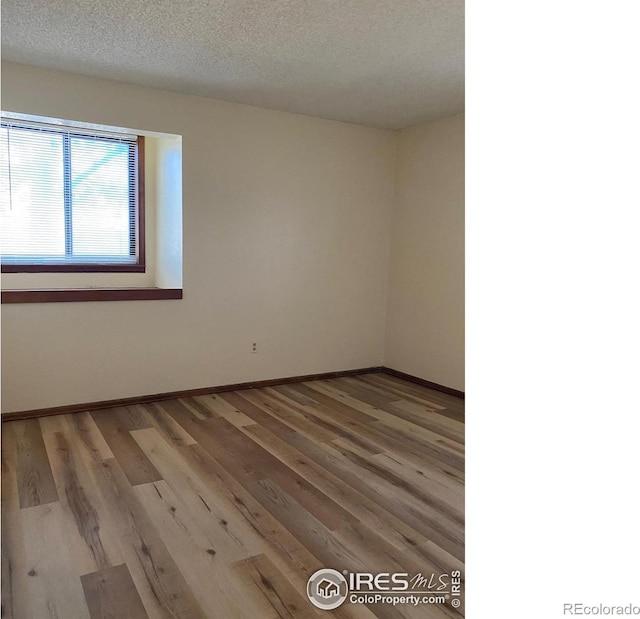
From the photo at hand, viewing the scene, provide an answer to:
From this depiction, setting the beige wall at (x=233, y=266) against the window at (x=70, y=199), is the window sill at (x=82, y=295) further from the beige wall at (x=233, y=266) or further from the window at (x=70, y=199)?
the window at (x=70, y=199)

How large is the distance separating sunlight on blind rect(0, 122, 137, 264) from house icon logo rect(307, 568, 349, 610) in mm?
3551

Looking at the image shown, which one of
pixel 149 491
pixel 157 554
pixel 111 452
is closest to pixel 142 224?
pixel 111 452

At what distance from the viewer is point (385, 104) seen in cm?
419

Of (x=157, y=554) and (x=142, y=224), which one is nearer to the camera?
(x=157, y=554)

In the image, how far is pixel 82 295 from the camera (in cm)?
379

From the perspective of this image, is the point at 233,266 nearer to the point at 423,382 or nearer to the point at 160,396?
the point at 160,396

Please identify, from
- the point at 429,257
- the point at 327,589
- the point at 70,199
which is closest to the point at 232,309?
the point at 70,199

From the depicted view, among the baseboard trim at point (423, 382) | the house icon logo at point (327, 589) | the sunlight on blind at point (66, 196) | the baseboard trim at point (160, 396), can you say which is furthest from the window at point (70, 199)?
the house icon logo at point (327, 589)

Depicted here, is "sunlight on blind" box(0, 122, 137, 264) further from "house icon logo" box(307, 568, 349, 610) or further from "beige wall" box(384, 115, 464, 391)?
"house icon logo" box(307, 568, 349, 610)

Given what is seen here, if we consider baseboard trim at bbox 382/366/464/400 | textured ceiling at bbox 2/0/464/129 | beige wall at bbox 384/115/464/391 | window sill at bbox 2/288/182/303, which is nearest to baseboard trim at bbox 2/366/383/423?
baseboard trim at bbox 382/366/464/400

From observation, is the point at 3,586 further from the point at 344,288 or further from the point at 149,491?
the point at 344,288

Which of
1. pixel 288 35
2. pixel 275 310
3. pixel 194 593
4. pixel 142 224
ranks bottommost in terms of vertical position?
pixel 194 593

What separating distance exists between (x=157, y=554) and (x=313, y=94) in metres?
3.36

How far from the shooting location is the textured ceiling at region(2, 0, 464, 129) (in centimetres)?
256
